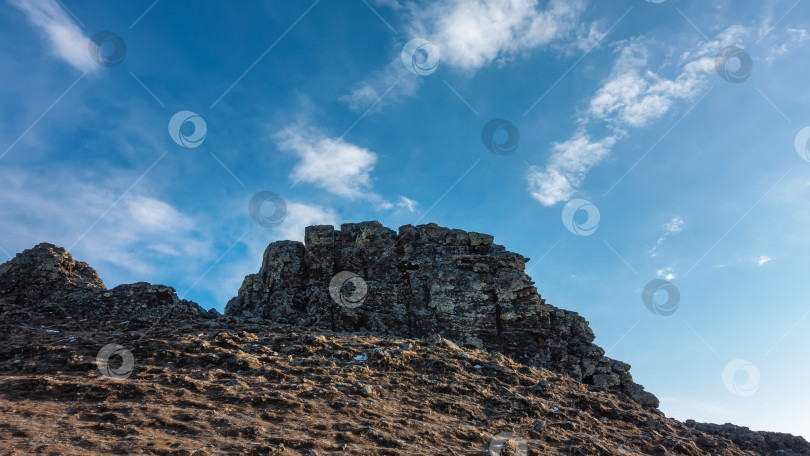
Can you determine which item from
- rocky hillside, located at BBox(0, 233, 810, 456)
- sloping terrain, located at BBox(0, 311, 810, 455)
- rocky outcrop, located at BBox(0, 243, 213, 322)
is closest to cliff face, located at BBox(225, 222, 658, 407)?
rocky hillside, located at BBox(0, 233, 810, 456)

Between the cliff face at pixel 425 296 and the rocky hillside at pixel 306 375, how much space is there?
134mm

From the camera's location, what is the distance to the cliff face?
2728cm

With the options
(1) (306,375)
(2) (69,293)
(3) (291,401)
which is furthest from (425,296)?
(2) (69,293)

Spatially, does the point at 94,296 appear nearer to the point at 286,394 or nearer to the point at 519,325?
the point at 286,394

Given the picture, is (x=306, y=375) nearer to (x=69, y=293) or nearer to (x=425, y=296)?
(x=425, y=296)

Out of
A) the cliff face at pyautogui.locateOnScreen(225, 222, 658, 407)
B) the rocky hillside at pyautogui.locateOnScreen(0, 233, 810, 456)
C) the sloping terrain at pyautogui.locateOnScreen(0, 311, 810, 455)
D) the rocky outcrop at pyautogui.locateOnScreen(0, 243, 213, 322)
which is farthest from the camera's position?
the cliff face at pyautogui.locateOnScreen(225, 222, 658, 407)

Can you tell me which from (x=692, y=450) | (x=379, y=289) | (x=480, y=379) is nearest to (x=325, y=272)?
(x=379, y=289)

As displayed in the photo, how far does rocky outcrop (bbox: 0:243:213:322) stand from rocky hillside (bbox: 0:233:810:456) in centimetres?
9

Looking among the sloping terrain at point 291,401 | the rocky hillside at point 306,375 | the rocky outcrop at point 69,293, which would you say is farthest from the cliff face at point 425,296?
the sloping terrain at point 291,401

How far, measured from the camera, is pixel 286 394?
13352 millimetres

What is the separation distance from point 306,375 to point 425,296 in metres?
14.4

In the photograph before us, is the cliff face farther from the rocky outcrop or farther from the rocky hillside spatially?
the rocky outcrop

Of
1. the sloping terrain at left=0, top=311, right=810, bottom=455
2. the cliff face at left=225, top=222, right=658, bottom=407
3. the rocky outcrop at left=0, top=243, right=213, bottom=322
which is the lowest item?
the sloping terrain at left=0, top=311, right=810, bottom=455

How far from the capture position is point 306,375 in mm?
15398
